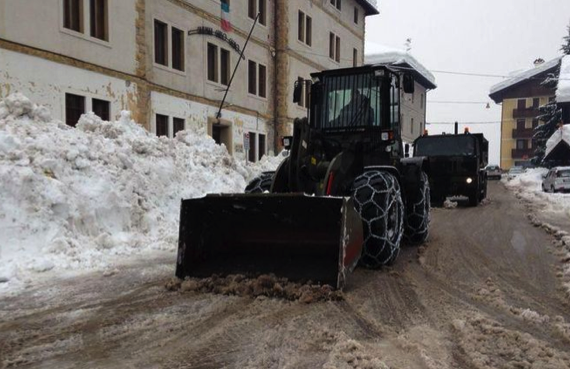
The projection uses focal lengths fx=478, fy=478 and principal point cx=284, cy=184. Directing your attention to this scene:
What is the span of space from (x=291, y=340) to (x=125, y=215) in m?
5.28

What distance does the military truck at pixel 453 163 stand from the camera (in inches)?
619

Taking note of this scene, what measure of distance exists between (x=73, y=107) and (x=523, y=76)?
65858 millimetres

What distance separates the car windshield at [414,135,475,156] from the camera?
16.0m

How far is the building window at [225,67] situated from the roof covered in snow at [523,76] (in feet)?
165

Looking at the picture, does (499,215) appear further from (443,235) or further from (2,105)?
(2,105)

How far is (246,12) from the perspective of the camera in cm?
2255

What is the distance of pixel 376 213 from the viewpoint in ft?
18.8

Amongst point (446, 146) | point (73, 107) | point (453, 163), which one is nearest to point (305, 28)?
point (446, 146)

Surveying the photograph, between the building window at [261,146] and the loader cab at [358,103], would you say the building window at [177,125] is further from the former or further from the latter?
the loader cab at [358,103]

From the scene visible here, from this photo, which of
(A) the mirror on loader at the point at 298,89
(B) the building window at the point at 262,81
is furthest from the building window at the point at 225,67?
(A) the mirror on loader at the point at 298,89

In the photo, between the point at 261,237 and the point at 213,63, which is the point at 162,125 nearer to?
the point at 213,63

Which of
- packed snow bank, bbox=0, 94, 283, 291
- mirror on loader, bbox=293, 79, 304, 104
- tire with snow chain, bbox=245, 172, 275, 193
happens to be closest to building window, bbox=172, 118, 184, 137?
packed snow bank, bbox=0, 94, 283, 291

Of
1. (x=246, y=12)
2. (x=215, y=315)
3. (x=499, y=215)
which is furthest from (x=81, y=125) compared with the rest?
(x=246, y=12)

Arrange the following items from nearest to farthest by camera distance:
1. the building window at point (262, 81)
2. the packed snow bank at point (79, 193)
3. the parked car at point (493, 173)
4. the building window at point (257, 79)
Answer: the packed snow bank at point (79, 193), the building window at point (257, 79), the building window at point (262, 81), the parked car at point (493, 173)
